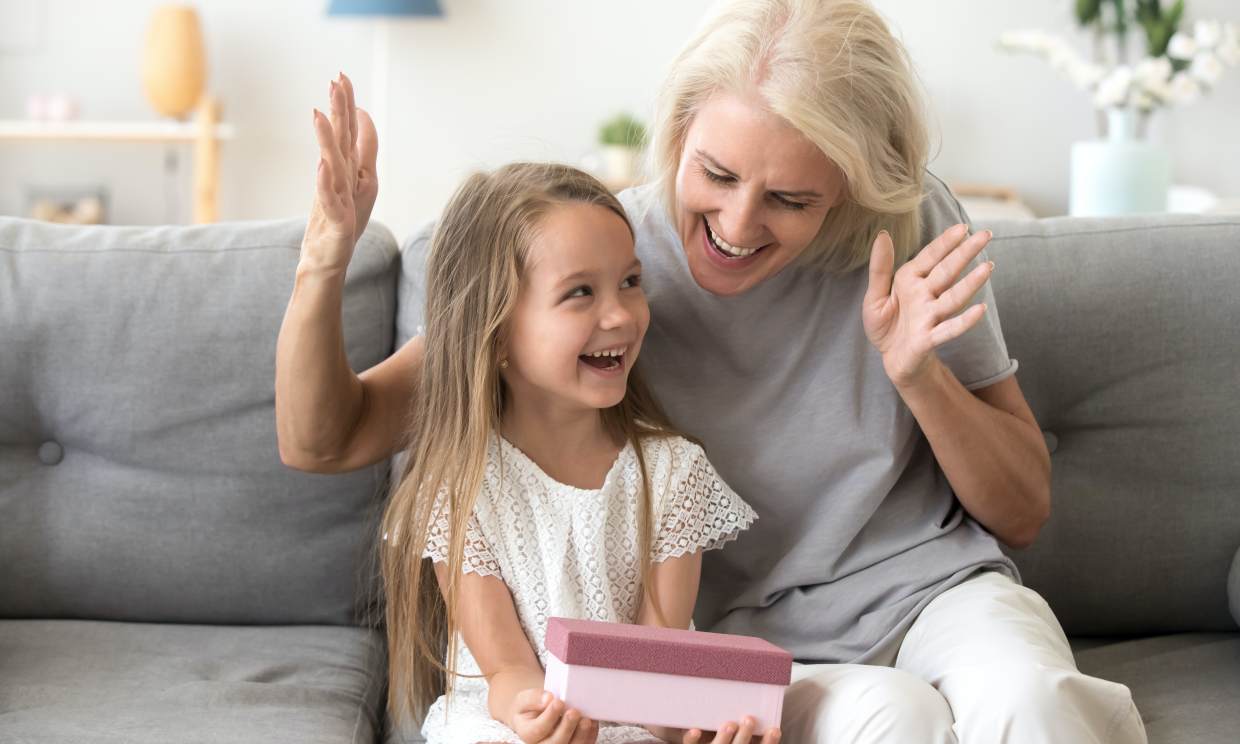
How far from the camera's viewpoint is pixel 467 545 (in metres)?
1.47

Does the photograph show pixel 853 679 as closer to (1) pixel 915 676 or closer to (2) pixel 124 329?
(1) pixel 915 676

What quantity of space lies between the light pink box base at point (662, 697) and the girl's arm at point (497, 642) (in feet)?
0.23

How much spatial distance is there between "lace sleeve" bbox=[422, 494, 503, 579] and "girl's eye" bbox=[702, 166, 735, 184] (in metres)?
0.45

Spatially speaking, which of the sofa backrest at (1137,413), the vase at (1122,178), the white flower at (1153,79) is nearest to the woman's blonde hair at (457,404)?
the sofa backrest at (1137,413)

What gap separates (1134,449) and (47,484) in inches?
56.2

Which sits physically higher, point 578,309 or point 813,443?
point 578,309

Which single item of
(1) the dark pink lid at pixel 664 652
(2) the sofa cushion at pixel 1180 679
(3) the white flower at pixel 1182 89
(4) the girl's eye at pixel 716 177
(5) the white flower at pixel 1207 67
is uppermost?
(5) the white flower at pixel 1207 67

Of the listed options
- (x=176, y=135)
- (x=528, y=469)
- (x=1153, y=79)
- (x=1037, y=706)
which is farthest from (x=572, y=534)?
(x=176, y=135)

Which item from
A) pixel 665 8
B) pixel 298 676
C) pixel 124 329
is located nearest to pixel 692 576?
pixel 298 676

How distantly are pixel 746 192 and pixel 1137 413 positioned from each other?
2.24ft

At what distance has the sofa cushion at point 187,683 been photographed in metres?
1.47

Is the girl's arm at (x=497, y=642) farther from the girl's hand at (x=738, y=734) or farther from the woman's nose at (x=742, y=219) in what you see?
the woman's nose at (x=742, y=219)

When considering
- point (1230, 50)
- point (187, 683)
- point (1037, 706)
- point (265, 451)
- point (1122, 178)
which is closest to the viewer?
point (1037, 706)

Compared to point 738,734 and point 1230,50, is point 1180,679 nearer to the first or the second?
point 738,734
